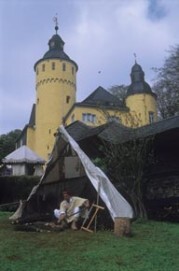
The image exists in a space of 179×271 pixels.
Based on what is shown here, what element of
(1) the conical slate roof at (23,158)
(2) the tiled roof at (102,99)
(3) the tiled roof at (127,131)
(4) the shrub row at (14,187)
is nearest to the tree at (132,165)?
(3) the tiled roof at (127,131)

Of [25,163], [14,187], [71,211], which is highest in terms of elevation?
[25,163]

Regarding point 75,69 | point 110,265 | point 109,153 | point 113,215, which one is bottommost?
point 110,265

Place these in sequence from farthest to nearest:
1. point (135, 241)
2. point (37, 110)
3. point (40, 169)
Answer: point (37, 110) → point (40, 169) → point (135, 241)

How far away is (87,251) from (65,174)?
6329mm

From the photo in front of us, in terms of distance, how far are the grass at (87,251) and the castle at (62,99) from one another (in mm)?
38153

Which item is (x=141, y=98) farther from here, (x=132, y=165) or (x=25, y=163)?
(x=132, y=165)

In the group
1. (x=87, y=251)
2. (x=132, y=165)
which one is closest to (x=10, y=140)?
(x=132, y=165)

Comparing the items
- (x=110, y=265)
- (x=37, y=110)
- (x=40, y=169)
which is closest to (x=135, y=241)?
(x=110, y=265)

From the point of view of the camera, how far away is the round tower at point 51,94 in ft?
165

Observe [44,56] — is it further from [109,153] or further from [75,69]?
[109,153]

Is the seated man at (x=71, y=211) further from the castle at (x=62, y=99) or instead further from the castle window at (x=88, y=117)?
the castle at (x=62, y=99)

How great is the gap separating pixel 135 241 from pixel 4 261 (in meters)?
3.24

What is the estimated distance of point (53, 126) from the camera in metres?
50.2

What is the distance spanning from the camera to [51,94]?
51.4m
